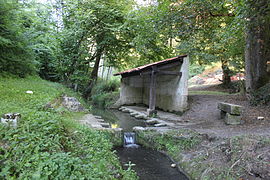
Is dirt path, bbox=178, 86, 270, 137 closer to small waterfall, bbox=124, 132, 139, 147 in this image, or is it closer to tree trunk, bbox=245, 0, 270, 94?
tree trunk, bbox=245, 0, 270, 94

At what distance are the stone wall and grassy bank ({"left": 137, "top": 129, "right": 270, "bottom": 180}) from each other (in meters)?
4.18

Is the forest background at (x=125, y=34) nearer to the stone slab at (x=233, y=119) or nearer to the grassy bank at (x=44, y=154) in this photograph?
the stone slab at (x=233, y=119)

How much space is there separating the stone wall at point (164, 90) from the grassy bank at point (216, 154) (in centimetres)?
418

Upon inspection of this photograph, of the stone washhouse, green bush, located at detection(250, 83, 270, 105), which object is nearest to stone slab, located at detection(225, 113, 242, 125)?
green bush, located at detection(250, 83, 270, 105)

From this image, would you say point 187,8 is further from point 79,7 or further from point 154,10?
point 79,7

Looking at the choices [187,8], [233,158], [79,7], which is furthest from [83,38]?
[233,158]

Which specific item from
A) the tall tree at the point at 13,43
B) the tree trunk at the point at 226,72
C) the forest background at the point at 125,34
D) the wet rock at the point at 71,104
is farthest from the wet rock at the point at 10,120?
the tree trunk at the point at 226,72

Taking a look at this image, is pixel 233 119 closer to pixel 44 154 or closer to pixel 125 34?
pixel 44 154

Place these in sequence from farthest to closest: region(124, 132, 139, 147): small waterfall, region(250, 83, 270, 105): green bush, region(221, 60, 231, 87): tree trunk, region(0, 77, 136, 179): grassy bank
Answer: region(221, 60, 231, 87): tree trunk < region(250, 83, 270, 105): green bush < region(124, 132, 139, 147): small waterfall < region(0, 77, 136, 179): grassy bank

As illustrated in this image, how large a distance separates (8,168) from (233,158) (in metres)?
3.85

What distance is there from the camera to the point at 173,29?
29.1 feet

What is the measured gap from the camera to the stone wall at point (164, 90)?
9508 mm

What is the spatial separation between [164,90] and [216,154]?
7.29 metres

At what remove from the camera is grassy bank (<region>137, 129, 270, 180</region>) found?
11.1ft
